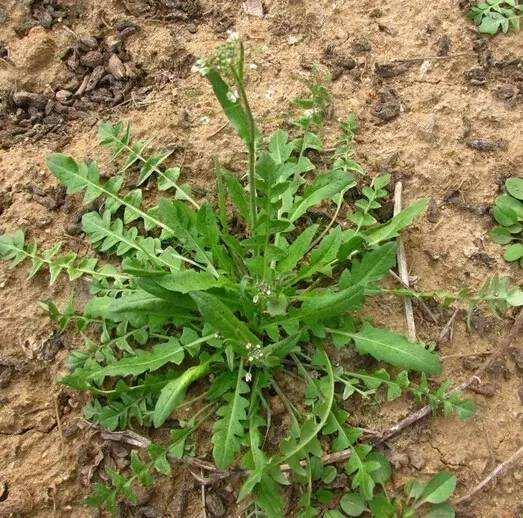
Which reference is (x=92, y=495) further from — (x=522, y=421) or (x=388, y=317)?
(x=522, y=421)

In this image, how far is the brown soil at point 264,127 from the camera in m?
2.59

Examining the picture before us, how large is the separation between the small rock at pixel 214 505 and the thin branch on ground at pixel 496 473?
2.93ft

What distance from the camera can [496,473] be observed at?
2488 mm

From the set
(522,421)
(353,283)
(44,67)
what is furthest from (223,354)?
(44,67)

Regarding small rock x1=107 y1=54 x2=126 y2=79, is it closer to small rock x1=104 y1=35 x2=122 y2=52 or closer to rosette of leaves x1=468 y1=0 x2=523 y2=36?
small rock x1=104 y1=35 x2=122 y2=52

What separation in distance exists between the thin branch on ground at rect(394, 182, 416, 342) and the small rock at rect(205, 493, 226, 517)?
102 cm

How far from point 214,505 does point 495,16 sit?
2.77 metres

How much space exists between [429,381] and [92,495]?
1403 mm

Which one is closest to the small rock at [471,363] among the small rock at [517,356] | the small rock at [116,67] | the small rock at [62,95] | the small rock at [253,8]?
the small rock at [517,356]

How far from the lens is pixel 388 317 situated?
2.80 meters

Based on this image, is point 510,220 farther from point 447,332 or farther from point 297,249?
point 297,249

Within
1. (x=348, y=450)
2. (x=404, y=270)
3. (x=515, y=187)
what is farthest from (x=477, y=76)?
(x=348, y=450)

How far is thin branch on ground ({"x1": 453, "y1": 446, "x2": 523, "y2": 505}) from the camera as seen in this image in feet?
8.10

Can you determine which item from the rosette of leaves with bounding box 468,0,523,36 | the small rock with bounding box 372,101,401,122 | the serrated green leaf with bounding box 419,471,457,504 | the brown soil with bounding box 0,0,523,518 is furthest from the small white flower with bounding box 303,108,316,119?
the serrated green leaf with bounding box 419,471,457,504
